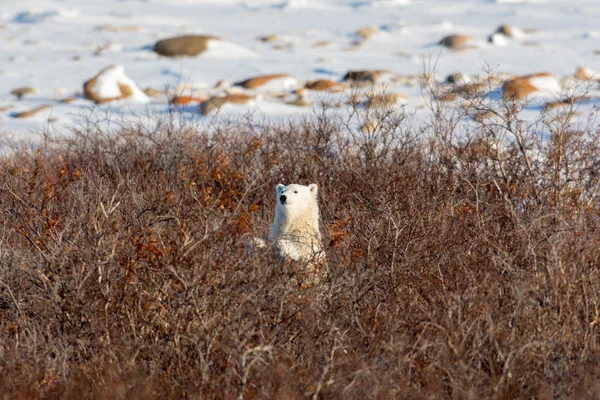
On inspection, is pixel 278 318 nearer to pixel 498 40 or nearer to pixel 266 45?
pixel 498 40

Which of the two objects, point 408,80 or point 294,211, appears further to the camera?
point 408,80

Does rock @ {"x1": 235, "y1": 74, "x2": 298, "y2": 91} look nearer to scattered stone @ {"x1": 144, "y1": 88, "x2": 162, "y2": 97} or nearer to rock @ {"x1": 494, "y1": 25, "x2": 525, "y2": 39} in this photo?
scattered stone @ {"x1": 144, "y1": 88, "x2": 162, "y2": 97}

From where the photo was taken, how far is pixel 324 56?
3450cm

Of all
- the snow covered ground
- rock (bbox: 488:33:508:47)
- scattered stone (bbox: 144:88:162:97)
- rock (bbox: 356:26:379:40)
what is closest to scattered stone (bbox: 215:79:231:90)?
the snow covered ground

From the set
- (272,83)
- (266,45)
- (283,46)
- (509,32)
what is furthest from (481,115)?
(266,45)

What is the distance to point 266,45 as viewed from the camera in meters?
38.1

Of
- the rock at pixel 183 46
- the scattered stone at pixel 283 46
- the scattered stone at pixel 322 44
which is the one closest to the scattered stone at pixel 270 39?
the scattered stone at pixel 283 46

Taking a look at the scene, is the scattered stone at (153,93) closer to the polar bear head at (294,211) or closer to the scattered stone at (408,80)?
the scattered stone at (408,80)

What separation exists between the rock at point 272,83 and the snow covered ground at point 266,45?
0.07 meters

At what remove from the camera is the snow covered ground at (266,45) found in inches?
994

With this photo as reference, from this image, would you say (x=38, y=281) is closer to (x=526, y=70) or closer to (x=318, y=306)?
(x=318, y=306)

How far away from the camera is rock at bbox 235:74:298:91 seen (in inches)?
1031

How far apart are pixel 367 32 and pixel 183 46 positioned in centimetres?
966

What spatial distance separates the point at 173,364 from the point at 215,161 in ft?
15.4
